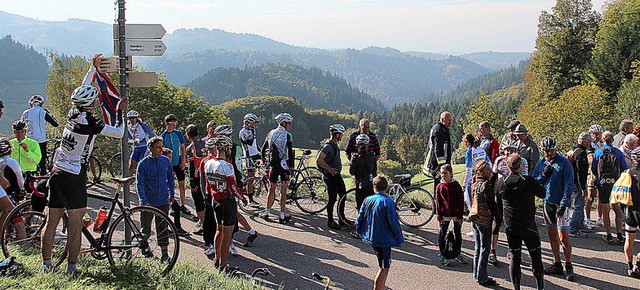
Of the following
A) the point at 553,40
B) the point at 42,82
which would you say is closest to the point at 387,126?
the point at 553,40

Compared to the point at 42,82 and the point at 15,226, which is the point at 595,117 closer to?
the point at 15,226

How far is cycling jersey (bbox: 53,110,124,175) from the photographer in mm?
5285

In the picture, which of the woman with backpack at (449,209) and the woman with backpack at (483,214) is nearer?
the woman with backpack at (483,214)

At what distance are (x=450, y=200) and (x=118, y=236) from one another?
449 centimetres

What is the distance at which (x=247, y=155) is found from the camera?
11.1 meters

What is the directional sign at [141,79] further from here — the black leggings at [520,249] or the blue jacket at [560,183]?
the blue jacket at [560,183]

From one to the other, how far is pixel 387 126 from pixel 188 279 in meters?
145

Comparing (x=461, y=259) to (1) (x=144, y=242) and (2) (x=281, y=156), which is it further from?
(1) (x=144, y=242)

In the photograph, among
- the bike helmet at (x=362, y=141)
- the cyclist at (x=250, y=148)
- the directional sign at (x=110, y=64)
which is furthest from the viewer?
the cyclist at (x=250, y=148)

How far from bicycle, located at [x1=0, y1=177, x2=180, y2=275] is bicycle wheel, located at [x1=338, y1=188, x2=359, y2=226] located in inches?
136

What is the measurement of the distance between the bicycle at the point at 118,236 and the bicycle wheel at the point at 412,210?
4345 millimetres

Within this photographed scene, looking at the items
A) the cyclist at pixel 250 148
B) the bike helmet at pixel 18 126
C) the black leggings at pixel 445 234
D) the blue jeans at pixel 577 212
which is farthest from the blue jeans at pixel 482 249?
the bike helmet at pixel 18 126

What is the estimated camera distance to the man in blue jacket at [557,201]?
6816 millimetres

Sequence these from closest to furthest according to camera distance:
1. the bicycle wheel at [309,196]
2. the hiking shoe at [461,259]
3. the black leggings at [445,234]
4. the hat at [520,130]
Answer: the black leggings at [445,234] → the hiking shoe at [461,259] → the hat at [520,130] → the bicycle wheel at [309,196]
